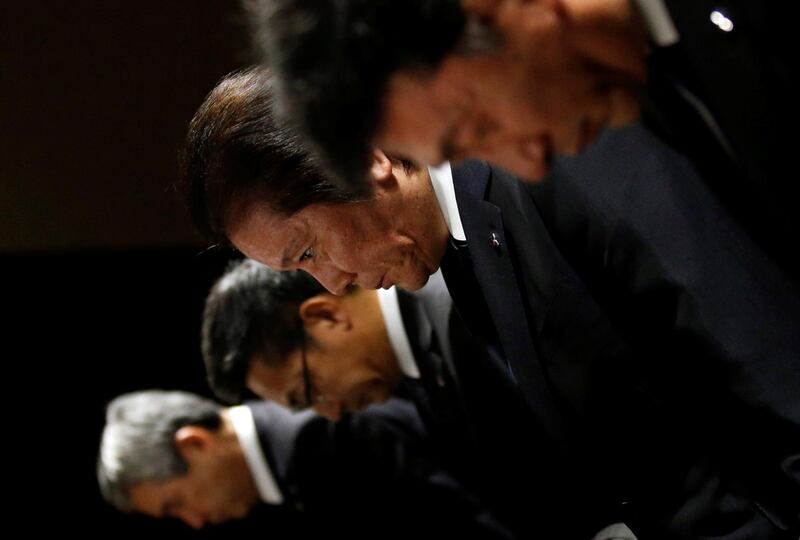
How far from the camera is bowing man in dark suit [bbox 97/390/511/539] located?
2.21m

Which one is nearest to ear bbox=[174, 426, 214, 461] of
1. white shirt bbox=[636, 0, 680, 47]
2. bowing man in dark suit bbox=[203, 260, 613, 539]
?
bowing man in dark suit bbox=[203, 260, 613, 539]

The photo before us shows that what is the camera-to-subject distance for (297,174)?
1.22 metres

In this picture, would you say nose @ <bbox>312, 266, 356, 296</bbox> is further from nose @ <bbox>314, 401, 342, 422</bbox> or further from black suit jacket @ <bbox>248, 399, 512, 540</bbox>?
black suit jacket @ <bbox>248, 399, 512, 540</bbox>

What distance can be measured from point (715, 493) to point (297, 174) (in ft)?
2.10

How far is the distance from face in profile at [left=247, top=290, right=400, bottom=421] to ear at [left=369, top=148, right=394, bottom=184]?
0.75 m

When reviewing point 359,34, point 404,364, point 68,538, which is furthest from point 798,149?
point 68,538

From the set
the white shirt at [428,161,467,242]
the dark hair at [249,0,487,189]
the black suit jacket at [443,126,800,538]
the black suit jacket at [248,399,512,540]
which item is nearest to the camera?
the dark hair at [249,0,487,189]

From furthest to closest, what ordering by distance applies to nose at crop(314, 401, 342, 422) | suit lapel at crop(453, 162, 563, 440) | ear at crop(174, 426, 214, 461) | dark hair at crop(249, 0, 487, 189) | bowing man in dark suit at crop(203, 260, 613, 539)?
1. ear at crop(174, 426, 214, 461)
2. nose at crop(314, 401, 342, 422)
3. bowing man in dark suit at crop(203, 260, 613, 539)
4. suit lapel at crop(453, 162, 563, 440)
5. dark hair at crop(249, 0, 487, 189)

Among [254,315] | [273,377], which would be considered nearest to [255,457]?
[273,377]

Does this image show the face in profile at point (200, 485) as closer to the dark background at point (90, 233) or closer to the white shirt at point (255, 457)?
the white shirt at point (255, 457)

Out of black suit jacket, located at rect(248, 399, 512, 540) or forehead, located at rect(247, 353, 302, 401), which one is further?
black suit jacket, located at rect(248, 399, 512, 540)

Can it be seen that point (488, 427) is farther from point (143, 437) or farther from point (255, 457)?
point (143, 437)

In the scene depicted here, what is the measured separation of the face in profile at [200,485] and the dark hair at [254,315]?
387mm

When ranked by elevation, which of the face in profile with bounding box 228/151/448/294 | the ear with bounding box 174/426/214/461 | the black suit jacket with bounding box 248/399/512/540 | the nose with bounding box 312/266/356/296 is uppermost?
the face in profile with bounding box 228/151/448/294
